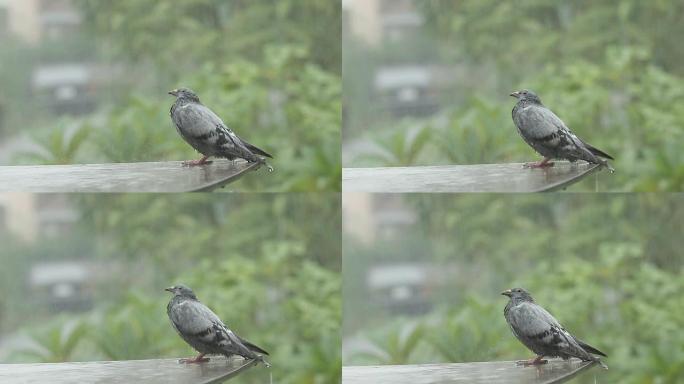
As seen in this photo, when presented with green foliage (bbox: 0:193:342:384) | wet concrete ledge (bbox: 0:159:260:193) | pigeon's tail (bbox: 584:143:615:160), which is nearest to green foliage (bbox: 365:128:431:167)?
green foliage (bbox: 0:193:342:384)

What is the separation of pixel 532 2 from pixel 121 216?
1.63 meters

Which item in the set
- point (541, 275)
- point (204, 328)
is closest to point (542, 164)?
point (541, 275)

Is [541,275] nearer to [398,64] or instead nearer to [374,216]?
[374,216]

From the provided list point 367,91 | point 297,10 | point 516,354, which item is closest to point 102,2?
point 297,10

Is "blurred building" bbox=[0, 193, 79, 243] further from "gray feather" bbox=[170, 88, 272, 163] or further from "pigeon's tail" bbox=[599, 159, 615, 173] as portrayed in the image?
"pigeon's tail" bbox=[599, 159, 615, 173]

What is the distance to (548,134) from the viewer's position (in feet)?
14.2

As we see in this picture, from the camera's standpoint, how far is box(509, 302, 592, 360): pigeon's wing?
427 cm

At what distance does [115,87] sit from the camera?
4.42 meters

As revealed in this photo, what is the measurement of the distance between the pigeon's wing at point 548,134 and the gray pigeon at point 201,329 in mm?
1216

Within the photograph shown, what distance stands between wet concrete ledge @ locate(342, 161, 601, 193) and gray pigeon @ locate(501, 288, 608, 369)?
38 cm

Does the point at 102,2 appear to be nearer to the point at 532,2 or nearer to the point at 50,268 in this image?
the point at 50,268

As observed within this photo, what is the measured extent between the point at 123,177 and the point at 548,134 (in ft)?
4.79

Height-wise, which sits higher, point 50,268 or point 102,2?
point 102,2

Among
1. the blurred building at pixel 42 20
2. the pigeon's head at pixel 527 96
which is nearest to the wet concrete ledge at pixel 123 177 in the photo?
the blurred building at pixel 42 20
